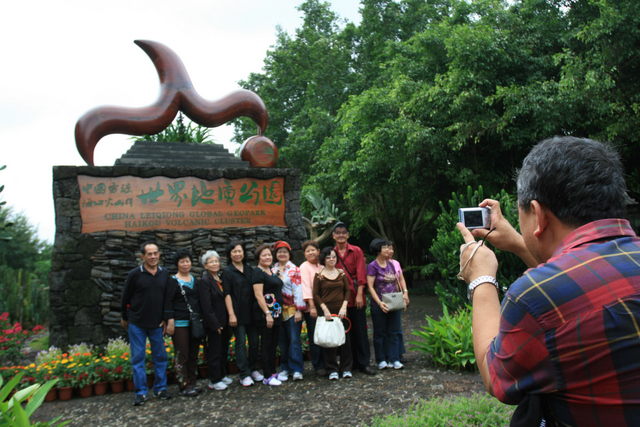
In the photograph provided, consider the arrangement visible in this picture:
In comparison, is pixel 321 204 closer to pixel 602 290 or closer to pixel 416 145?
pixel 416 145

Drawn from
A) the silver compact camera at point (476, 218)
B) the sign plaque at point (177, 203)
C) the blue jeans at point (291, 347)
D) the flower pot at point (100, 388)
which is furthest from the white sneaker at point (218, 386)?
the silver compact camera at point (476, 218)

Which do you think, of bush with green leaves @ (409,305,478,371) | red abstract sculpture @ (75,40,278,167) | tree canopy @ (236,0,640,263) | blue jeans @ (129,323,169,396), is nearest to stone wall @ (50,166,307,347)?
red abstract sculpture @ (75,40,278,167)

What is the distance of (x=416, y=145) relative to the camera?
1087 cm

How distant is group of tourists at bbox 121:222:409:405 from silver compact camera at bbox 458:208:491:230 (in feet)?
12.3

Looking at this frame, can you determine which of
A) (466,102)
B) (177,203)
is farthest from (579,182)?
(466,102)

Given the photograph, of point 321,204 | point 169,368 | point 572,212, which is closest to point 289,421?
point 169,368

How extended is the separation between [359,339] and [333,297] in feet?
2.17

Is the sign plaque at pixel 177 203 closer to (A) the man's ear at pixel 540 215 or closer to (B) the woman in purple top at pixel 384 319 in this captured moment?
(B) the woman in purple top at pixel 384 319

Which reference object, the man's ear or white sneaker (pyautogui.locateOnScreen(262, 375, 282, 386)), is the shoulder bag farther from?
the man's ear

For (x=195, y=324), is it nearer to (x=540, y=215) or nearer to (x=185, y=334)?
(x=185, y=334)

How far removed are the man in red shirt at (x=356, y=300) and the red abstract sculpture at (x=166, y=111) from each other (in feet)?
9.53

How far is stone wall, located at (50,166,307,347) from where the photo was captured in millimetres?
6785

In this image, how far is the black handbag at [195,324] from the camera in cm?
516

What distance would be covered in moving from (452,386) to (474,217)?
12.1 ft
